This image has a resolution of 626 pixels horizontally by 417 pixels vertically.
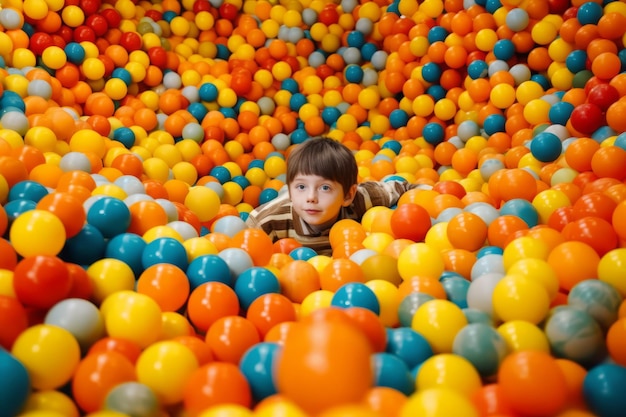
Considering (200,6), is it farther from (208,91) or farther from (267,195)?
(267,195)

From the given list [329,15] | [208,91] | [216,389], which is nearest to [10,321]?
[216,389]

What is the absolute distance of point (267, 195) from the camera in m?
2.99

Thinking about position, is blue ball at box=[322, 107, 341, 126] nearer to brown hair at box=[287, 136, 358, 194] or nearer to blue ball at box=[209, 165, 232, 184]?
blue ball at box=[209, 165, 232, 184]

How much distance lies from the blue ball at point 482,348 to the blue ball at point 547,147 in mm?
1281

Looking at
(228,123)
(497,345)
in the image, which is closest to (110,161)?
(228,123)

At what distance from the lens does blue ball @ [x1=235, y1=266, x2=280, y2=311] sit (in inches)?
58.4

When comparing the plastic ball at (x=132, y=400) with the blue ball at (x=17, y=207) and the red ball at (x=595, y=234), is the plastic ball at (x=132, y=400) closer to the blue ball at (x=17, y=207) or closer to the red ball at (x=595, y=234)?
the blue ball at (x=17, y=207)

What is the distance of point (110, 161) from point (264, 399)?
1.58 meters

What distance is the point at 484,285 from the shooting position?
54.6 inches

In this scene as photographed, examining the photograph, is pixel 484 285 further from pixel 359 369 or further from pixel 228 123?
pixel 228 123

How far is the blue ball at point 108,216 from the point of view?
1619mm

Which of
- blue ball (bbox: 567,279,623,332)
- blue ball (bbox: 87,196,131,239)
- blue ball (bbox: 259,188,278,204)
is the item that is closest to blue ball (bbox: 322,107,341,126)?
blue ball (bbox: 259,188,278,204)

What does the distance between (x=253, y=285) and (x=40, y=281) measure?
451 mm

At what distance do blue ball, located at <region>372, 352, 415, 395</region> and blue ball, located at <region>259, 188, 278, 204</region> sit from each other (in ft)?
6.25
